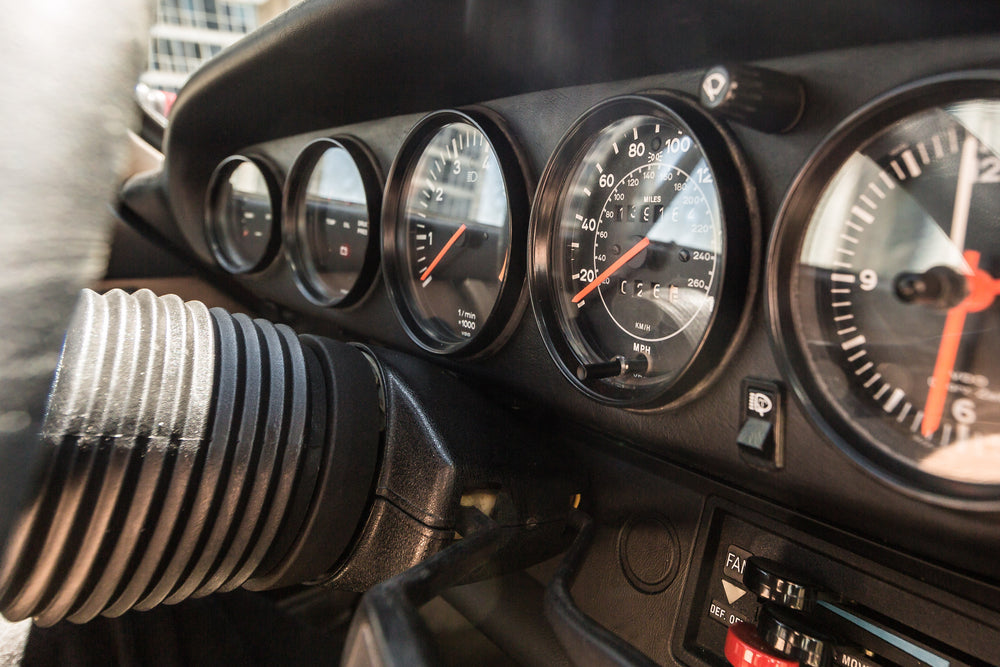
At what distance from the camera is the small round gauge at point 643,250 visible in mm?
1065

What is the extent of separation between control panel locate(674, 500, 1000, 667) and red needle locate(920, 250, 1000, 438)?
21cm

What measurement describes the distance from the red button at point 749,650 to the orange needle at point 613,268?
1.97 feet

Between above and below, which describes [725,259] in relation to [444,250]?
above

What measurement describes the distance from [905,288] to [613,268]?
57 cm

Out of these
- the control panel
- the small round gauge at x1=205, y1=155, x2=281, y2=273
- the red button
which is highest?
the small round gauge at x1=205, y1=155, x2=281, y2=273

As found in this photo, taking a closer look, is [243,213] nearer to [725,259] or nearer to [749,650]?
[725,259]

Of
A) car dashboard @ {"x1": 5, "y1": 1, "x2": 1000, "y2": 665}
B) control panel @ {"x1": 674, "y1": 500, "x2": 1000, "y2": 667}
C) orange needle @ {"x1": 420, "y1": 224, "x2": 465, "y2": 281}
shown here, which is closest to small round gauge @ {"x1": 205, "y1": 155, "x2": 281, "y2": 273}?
car dashboard @ {"x1": 5, "y1": 1, "x2": 1000, "y2": 665}

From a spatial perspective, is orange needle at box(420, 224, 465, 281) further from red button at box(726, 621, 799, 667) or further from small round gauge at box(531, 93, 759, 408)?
red button at box(726, 621, 799, 667)

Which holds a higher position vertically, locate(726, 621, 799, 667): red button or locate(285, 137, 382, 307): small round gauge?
locate(285, 137, 382, 307): small round gauge

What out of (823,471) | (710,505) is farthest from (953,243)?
(710,505)

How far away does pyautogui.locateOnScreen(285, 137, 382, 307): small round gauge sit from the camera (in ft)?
6.37

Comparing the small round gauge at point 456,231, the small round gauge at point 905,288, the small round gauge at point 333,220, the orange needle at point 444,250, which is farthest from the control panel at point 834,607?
the small round gauge at point 333,220

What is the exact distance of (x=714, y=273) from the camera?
111 cm

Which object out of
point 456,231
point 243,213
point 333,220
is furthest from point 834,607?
point 243,213
